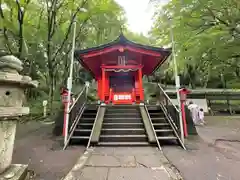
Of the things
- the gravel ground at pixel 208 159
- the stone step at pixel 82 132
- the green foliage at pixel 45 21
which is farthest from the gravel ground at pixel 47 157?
the green foliage at pixel 45 21

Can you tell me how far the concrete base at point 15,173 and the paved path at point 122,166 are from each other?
79 centimetres

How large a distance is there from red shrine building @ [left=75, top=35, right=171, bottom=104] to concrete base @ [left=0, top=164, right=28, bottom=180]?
5892 mm

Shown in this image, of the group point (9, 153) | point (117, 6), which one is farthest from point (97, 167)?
point (117, 6)

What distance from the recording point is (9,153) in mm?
2828

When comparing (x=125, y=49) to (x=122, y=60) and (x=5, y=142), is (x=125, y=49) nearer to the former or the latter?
(x=122, y=60)

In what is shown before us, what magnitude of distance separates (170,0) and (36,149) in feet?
27.0

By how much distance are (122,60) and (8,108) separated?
752cm

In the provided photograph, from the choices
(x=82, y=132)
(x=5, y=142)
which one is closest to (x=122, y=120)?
(x=82, y=132)

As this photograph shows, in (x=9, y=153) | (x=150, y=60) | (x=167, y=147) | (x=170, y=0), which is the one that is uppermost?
(x=170, y=0)

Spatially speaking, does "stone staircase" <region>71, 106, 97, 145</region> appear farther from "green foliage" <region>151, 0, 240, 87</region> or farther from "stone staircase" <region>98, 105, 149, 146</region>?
"green foliage" <region>151, 0, 240, 87</region>

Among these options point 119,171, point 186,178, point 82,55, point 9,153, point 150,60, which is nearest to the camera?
point 9,153

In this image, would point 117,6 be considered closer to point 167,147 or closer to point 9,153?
point 167,147

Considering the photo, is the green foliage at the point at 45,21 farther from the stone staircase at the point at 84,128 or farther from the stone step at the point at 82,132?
the stone step at the point at 82,132

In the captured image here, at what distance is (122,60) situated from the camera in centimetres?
956
